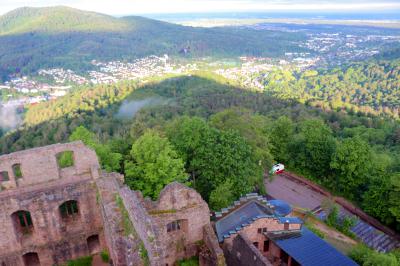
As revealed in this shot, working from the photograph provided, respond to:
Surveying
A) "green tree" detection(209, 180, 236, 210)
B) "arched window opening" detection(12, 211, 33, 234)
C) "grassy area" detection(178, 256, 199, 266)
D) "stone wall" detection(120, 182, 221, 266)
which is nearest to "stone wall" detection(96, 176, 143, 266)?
"stone wall" detection(120, 182, 221, 266)

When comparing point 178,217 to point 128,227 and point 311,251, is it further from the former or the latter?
point 311,251

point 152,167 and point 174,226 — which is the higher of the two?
point 152,167

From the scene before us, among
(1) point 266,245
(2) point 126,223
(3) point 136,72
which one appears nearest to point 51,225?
(2) point 126,223

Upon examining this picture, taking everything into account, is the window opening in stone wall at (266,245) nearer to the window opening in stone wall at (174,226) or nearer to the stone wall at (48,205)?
the window opening in stone wall at (174,226)

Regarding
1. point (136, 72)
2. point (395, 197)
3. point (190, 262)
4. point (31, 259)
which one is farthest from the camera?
point (136, 72)

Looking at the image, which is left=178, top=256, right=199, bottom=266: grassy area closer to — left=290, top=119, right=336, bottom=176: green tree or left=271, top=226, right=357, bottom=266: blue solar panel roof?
left=271, top=226, right=357, bottom=266: blue solar panel roof

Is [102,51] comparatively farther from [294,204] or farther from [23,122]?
[294,204]

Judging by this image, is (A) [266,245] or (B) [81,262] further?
(A) [266,245]
